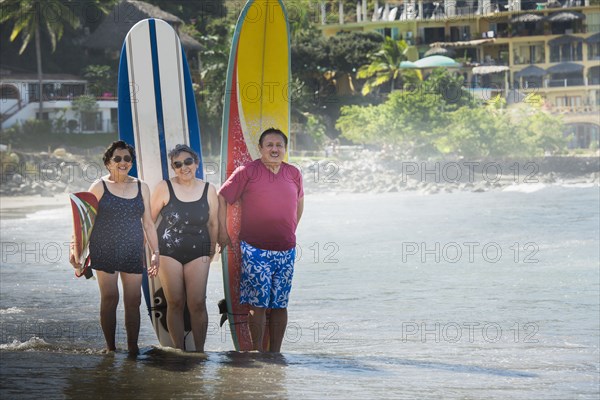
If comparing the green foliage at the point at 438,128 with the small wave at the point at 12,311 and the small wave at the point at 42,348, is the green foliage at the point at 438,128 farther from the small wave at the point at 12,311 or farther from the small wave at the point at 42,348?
the small wave at the point at 42,348

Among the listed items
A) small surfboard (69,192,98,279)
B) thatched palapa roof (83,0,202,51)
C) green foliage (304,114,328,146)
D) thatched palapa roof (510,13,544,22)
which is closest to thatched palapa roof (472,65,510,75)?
thatched palapa roof (510,13,544,22)

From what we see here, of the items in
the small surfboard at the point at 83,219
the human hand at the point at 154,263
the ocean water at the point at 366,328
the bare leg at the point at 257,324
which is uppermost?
the small surfboard at the point at 83,219

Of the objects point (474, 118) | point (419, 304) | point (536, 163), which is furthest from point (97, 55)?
point (419, 304)

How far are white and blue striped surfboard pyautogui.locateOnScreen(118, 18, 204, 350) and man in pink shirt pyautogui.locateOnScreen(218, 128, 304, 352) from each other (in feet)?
3.85

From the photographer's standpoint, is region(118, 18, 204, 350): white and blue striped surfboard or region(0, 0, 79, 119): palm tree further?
region(0, 0, 79, 119): palm tree

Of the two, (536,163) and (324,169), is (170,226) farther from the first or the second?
(536,163)

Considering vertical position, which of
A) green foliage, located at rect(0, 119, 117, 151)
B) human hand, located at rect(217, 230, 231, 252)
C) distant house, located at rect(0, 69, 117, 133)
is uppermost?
distant house, located at rect(0, 69, 117, 133)

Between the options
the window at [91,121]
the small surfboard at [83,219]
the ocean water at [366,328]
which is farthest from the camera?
the window at [91,121]

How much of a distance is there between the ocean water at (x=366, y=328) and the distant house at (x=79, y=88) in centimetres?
1366

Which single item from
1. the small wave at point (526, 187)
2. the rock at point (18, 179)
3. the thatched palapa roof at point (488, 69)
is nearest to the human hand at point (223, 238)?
the rock at point (18, 179)

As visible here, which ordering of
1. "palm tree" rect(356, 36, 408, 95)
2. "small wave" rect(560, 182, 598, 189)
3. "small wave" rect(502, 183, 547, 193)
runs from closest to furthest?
1. "small wave" rect(502, 183, 547, 193)
2. "small wave" rect(560, 182, 598, 189)
3. "palm tree" rect(356, 36, 408, 95)

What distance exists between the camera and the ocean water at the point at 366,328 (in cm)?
507

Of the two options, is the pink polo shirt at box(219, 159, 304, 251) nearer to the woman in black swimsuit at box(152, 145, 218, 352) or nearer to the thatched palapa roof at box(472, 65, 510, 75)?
the woman in black swimsuit at box(152, 145, 218, 352)

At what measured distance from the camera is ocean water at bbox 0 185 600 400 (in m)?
5.07
